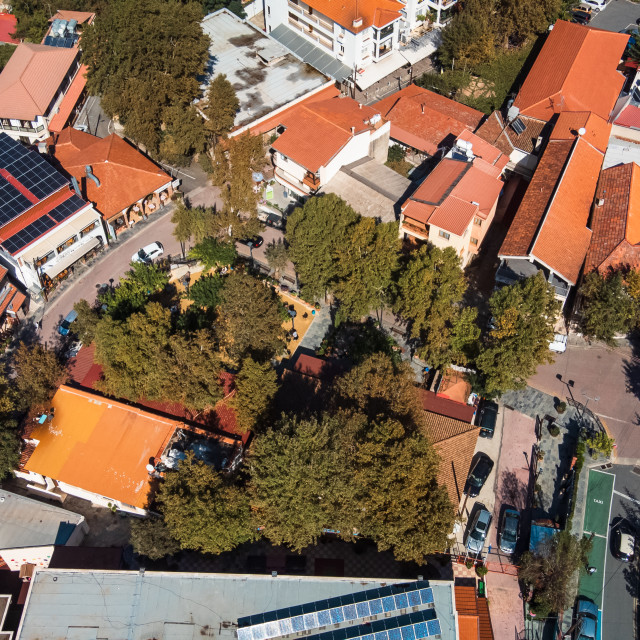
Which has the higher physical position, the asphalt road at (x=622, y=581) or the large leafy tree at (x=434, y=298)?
the large leafy tree at (x=434, y=298)

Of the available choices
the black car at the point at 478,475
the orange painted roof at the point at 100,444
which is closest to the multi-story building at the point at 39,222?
the orange painted roof at the point at 100,444

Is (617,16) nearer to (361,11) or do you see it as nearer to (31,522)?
(361,11)

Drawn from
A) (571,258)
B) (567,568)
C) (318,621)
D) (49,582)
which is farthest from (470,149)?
(49,582)

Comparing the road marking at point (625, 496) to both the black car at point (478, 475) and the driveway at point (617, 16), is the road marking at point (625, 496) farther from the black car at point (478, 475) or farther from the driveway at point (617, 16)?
the driveway at point (617, 16)

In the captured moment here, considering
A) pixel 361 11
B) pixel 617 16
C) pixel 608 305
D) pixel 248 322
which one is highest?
pixel 361 11

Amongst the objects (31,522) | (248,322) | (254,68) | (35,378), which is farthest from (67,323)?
(254,68)
